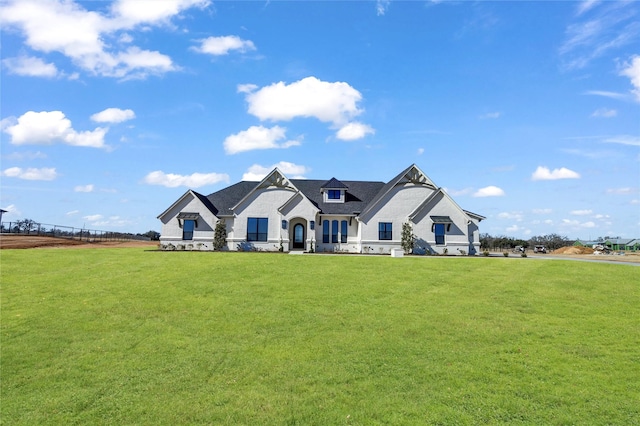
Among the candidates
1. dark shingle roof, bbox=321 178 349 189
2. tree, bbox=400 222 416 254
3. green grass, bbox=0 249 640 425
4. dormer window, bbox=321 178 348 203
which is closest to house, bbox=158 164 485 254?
tree, bbox=400 222 416 254

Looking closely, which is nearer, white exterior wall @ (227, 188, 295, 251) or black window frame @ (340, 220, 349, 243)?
white exterior wall @ (227, 188, 295, 251)

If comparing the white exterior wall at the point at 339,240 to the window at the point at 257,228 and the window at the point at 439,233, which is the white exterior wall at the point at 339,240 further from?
the window at the point at 439,233

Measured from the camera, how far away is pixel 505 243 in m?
73.2

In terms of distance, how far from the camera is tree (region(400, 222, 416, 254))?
1439 inches

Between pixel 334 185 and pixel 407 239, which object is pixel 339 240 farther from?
pixel 407 239

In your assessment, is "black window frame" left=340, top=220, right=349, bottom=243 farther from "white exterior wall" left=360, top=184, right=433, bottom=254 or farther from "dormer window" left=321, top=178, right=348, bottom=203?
"dormer window" left=321, top=178, right=348, bottom=203

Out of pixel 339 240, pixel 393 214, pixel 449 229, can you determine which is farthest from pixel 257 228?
pixel 449 229

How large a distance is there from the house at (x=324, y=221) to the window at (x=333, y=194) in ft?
5.00

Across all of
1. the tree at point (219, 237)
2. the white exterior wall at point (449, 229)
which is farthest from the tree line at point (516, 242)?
the tree at point (219, 237)

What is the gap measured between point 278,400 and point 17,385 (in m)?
7.22

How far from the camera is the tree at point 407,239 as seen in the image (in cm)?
→ 3656

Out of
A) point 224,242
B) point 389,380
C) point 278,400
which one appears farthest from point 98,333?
point 224,242

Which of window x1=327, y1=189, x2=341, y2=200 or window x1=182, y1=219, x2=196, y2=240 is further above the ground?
window x1=327, y1=189, x2=341, y2=200

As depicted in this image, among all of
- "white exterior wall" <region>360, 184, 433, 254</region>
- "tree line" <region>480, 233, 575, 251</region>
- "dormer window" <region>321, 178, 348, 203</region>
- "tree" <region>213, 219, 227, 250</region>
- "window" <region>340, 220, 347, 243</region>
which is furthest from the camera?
"tree line" <region>480, 233, 575, 251</region>
